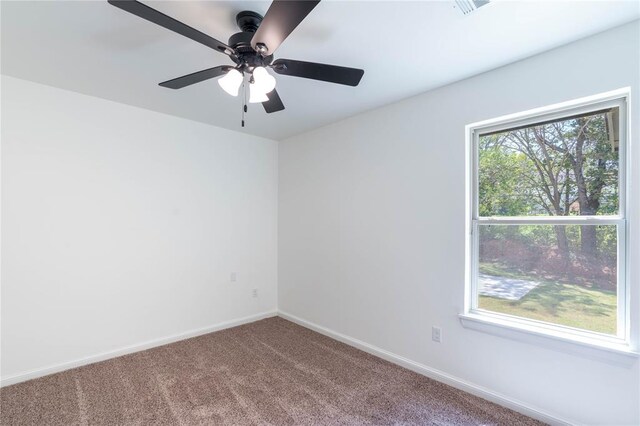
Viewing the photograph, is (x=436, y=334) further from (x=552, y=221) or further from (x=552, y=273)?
(x=552, y=221)

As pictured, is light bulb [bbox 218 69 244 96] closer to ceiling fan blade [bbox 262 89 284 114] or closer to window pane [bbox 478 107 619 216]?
ceiling fan blade [bbox 262 89 284 114]

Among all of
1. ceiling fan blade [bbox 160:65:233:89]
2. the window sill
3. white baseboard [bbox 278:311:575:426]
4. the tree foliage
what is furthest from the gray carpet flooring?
ceiling fan blade [bbox 160:65:233:89]

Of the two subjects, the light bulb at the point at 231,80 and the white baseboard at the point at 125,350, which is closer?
the light bulb at the point at 231,80

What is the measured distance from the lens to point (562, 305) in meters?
2.04

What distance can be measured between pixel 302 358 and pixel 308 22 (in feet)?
9.11

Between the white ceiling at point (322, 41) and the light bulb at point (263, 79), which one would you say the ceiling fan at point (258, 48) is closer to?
the light bulb at point (263, 79)

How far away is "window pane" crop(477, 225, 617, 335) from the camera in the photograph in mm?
1886

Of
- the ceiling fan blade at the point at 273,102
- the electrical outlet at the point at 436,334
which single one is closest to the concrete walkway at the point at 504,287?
the electrical outlet at the point at 436,334

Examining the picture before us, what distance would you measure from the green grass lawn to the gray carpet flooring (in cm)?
70

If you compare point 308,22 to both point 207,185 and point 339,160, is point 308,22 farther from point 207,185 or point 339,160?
point 207,185

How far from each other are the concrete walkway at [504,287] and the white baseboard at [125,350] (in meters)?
2.78

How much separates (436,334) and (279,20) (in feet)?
8.30

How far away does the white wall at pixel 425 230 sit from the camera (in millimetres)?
1826

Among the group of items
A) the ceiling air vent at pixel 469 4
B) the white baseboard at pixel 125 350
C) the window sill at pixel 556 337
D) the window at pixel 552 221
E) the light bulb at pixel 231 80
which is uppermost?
→ the ceiling air vent at pixel 469 4
